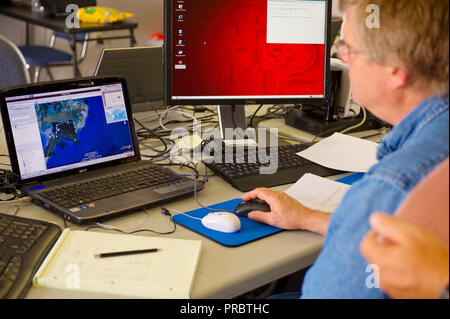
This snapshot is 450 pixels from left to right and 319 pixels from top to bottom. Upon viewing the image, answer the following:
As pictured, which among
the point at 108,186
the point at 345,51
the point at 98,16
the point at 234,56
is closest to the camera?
the point at 345,51

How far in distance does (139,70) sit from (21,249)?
1.00 meters

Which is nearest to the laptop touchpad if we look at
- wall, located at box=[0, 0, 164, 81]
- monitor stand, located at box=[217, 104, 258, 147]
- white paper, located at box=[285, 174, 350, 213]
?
white paper, located at box=[285, 174, 350, 213]

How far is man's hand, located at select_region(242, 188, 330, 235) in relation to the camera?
122cm

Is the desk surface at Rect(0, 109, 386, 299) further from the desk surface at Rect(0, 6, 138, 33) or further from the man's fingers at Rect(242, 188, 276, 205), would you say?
the desk surface at Rect(0, 6, 138, 33)

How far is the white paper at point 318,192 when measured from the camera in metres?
1.36

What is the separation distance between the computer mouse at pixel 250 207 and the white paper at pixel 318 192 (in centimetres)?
14

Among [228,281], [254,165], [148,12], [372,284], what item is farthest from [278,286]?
[148,12]

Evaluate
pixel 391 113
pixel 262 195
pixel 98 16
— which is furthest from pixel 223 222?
pixel 98 16

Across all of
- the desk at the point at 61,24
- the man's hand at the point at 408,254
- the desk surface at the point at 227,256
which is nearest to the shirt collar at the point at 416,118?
the man's hand at the point at 408,254

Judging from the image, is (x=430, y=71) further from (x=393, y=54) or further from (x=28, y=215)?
(x=28, y=215)

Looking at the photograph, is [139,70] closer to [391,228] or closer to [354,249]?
[354,249]

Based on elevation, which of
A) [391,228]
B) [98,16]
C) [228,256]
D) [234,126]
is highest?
[98,16]

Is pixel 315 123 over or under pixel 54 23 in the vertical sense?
under

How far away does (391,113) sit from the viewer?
939mm
